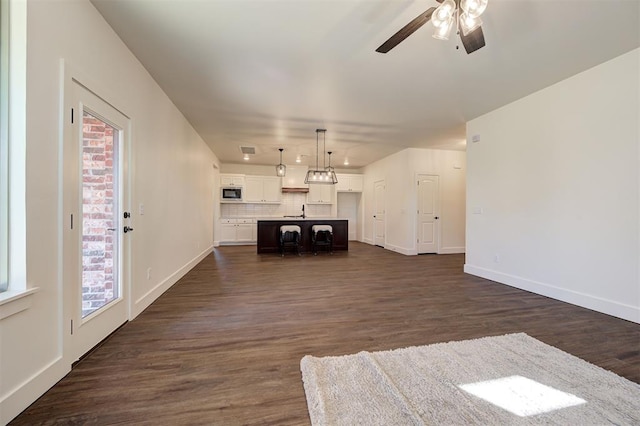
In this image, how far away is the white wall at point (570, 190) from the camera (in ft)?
8.67

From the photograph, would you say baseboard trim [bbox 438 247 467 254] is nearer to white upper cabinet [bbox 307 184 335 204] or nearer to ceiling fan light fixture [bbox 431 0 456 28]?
white upper cabinet [bbox 307 184 335 204]

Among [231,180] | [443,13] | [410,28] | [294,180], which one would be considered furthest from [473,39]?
[231,180]

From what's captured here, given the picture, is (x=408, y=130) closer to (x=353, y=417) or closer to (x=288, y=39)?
(x=288, y=39)

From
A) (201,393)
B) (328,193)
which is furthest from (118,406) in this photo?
(328,193)

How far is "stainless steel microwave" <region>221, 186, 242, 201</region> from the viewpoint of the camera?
8031 mm

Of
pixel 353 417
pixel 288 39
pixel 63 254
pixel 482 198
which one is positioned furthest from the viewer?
pixel 482 198

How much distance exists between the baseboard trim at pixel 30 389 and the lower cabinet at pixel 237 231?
656 centimetres

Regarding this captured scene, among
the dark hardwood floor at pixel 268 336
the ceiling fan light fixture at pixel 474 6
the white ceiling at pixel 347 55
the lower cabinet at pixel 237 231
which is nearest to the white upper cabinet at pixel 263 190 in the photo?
the lower cabinet at pixel 237 231

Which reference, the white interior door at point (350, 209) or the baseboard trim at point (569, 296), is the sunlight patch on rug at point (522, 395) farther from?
the white interior door at point (350, 209)

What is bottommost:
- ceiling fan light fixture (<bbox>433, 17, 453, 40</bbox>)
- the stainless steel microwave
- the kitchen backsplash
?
the kitchen backsplash

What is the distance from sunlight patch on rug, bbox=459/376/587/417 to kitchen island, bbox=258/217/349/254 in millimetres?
5420

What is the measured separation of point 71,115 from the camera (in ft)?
5.72

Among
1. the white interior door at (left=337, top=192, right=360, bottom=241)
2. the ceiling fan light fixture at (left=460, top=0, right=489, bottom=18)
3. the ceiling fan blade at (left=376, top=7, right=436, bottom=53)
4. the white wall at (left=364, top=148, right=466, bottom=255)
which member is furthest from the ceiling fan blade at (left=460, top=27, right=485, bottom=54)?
the white interior door at (left=337, top=192, right=360, bottom=241)

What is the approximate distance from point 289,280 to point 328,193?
518 cm
